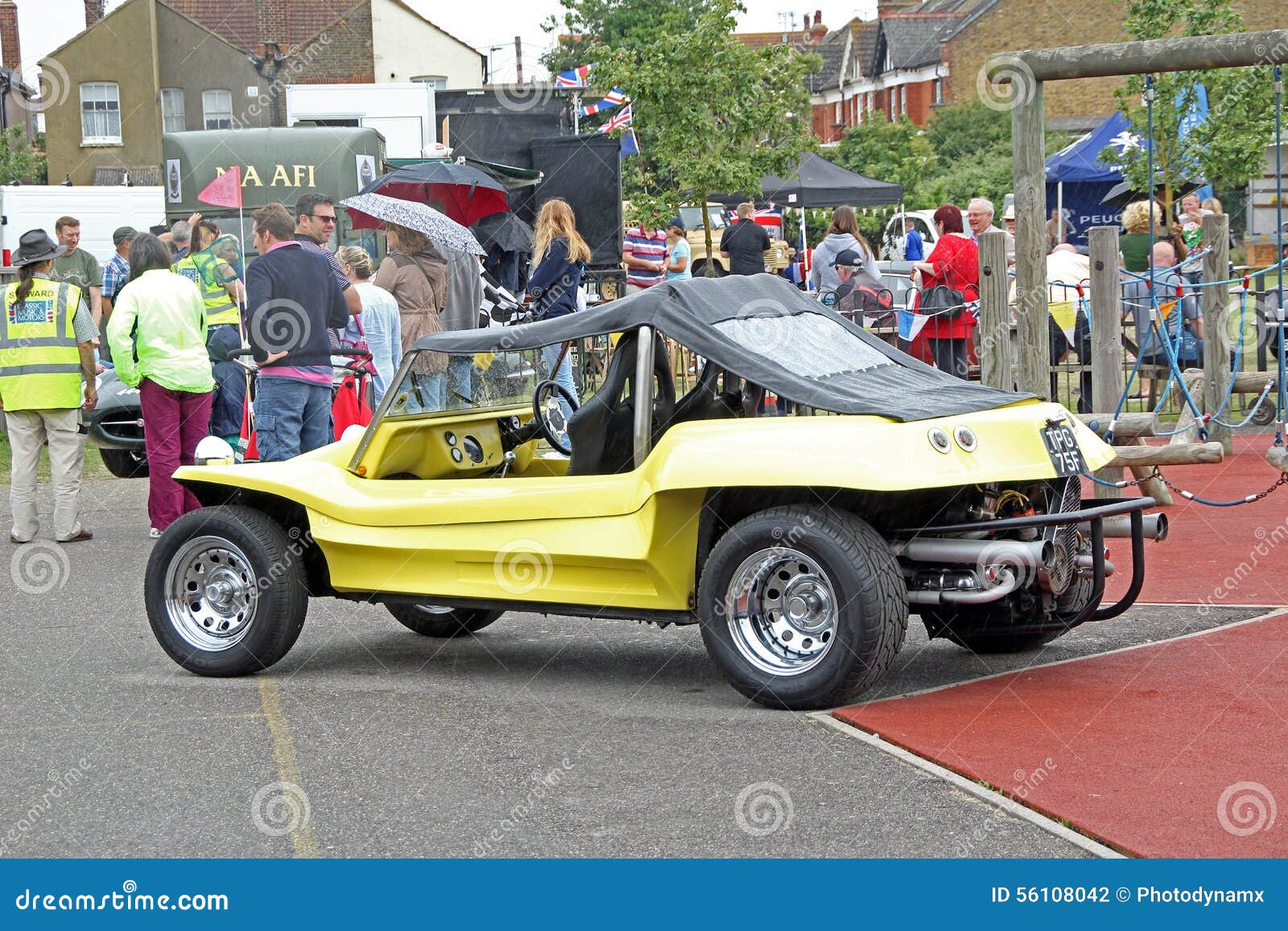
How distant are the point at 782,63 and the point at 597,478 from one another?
1830 cm

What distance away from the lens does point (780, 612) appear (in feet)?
19.9

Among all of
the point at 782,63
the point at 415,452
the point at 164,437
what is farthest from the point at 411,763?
the point at 782,63

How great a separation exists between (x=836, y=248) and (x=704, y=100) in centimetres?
660

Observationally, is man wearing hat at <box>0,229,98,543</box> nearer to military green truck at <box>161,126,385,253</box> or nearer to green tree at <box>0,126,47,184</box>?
military green truck at <box>161,126,385,253</box>

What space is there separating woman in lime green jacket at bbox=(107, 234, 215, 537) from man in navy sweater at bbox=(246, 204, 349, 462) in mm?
738

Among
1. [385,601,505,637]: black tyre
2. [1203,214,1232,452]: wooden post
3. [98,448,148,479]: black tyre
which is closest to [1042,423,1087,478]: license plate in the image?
Result: [385,601,505,637]: black tyre

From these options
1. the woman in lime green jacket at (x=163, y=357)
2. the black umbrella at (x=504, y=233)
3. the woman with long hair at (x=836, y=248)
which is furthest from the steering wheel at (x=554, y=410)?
the woman with long hair at (x=836, y=248)

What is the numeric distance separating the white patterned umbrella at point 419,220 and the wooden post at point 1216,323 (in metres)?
6.04

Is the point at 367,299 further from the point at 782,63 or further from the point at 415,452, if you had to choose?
the point at 782,63

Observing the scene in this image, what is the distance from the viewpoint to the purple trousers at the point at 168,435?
10.8 m

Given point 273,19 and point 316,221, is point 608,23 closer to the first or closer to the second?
point 273,19

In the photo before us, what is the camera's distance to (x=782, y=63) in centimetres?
2366

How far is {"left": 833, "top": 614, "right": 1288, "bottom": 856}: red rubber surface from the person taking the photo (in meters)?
4.71

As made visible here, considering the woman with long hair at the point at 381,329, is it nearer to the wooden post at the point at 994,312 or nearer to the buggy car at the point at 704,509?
the wooden post at the point at 994,312
